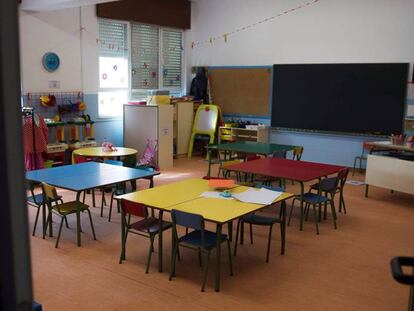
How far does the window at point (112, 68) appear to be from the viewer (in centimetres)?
935

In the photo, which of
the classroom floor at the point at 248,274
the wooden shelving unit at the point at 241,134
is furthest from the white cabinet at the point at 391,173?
the wooden shelving unit at the point at 241,134

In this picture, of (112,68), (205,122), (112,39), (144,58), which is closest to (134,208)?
(112,68)

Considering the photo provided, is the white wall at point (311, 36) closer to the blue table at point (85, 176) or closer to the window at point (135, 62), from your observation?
the window at point (135, 62)

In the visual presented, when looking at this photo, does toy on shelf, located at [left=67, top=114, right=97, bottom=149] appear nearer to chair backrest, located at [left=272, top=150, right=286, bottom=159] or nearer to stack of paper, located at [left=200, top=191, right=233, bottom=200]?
chair backrest, located at [left=272, top=150, right=286, bottom=159]

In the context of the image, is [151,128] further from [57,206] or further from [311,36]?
[57,206]

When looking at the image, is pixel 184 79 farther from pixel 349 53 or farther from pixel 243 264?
pixel 243 264

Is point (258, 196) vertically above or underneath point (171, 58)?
underneath

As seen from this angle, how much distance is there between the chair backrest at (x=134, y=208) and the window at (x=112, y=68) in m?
5.44

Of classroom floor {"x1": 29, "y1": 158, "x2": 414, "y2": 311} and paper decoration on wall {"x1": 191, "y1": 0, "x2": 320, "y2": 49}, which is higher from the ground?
paper decoration on wall {"x1": 191, "y1": 0, "x2": 320, "y2": 49}

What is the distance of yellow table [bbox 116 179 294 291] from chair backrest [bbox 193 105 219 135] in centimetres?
565

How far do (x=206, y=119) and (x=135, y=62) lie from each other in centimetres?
208

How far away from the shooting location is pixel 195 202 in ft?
14.0

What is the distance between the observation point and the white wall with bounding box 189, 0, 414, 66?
8438 mm

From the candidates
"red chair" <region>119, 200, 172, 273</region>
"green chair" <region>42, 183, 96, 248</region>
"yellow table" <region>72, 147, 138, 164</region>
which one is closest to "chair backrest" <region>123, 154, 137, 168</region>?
"yellow table" <region>72, 147, 138, 164</region>
